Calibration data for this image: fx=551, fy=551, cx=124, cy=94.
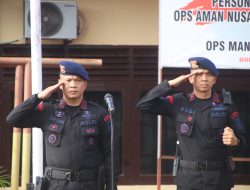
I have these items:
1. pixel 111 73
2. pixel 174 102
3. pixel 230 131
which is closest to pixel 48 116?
pixel 174 102

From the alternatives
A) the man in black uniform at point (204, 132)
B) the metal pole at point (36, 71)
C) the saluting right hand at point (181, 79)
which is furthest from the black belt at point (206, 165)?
the metal pole at point (36, 71)

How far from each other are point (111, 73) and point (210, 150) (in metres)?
3.03

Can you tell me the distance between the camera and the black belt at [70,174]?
12.9 feet

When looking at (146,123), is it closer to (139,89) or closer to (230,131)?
(139,89)

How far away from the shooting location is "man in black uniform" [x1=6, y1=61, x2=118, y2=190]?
396 cm

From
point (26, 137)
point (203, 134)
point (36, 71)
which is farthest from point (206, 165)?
point (26, 137)

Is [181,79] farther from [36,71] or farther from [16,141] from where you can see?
[16,141]

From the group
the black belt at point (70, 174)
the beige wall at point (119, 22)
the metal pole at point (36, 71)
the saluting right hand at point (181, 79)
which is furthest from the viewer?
the beige wall at point (119, 22)

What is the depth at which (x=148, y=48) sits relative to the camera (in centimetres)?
710

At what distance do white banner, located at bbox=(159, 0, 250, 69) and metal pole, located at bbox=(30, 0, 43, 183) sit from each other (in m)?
1.41

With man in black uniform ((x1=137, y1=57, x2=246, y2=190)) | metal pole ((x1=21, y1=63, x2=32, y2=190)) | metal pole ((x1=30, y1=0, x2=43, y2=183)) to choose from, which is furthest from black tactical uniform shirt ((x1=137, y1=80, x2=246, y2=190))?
metal pole ((x1=21, y1=63, x2=32, y2=190))

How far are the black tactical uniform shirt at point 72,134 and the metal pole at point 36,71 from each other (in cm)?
74

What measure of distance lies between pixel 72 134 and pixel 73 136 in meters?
0.02

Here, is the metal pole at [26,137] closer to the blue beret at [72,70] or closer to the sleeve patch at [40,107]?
the sleeve patch at [40,107]
